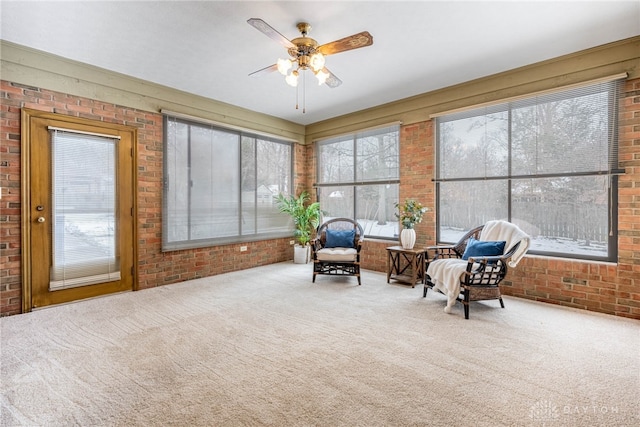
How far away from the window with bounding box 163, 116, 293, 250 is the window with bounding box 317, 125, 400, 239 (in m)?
0.87

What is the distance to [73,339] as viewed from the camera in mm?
2672

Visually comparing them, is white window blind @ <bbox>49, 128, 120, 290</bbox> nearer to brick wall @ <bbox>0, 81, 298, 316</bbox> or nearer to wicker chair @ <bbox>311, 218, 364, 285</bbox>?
brick wall @ <bbox>0, 81, 298, 316</bbox>

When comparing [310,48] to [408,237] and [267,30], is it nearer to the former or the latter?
[267,30]

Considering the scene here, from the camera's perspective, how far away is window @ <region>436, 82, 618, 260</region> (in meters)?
3.34

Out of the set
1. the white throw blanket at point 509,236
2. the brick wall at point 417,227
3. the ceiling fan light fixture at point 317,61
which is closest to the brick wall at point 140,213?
the brick wall at point 417,227

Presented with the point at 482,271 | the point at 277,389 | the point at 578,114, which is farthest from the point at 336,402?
the point at 578,114

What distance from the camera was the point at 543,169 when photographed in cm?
369

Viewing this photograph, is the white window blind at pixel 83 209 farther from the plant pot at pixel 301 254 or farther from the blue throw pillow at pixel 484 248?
the blue throw pillow at pixel 484 248

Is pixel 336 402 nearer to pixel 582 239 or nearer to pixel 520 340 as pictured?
pixel 520 340

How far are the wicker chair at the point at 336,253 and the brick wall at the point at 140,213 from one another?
1.47 meters

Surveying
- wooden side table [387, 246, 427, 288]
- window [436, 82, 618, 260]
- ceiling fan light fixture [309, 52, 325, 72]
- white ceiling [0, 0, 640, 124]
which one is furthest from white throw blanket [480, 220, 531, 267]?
ceiling fan light fixture [309, 52, 325, 72]

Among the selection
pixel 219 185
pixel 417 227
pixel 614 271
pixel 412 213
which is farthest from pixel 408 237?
pixel 219 185

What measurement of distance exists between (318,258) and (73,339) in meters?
2.93

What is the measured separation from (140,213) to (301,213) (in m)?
2.84
